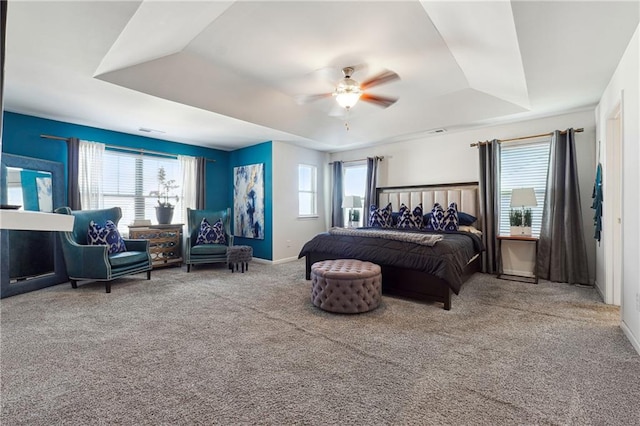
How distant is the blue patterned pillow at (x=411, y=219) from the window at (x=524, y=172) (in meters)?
1.27

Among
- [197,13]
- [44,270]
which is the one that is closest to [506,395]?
[197,13]

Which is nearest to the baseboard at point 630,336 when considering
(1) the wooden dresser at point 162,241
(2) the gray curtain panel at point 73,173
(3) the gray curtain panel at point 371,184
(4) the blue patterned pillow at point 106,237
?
(3) the gray curtain panel at point 371,184

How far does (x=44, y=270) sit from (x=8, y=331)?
177 cm

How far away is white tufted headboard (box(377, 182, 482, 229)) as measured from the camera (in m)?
5.27

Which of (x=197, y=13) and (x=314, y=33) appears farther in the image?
(x=314, y=33)

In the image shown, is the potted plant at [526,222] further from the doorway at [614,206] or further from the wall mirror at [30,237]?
the wall mirror at [30,237]

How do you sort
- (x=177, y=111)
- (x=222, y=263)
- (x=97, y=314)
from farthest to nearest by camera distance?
(x=222, y=263)
(x=177, y=111)
(x=97, y=314)

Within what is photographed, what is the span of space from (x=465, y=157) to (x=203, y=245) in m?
4.75

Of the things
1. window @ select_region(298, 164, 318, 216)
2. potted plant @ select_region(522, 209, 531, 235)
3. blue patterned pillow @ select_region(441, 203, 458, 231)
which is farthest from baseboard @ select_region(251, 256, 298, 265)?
potted plant @ select_region(522, 209, 531, 235)

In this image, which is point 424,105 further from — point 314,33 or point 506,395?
point 506,395

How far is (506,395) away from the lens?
196 cm

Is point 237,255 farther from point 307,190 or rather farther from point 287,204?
point 307,190

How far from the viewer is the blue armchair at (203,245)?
17.4 feet

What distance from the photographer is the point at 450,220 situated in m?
5.02
